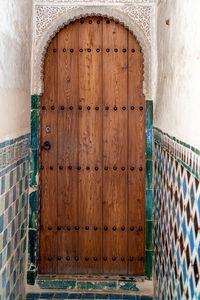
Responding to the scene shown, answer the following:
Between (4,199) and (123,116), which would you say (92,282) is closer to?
(4,199)

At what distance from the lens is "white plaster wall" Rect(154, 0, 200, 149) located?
4.21 ft

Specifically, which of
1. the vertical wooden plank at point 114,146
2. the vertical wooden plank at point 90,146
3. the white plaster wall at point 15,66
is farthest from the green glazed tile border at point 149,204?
the white plaster wall at point 15,66

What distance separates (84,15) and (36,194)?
1311 millimetres

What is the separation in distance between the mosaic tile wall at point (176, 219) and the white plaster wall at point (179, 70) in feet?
0.28

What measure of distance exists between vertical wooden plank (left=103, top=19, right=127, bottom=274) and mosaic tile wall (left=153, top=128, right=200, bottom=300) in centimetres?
25

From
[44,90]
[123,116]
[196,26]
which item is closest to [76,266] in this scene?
[123,116]

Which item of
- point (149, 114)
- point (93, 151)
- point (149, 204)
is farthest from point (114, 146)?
point (149, 204)

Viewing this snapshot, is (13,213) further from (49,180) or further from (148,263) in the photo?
(148,263)

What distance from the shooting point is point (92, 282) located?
7.86ft

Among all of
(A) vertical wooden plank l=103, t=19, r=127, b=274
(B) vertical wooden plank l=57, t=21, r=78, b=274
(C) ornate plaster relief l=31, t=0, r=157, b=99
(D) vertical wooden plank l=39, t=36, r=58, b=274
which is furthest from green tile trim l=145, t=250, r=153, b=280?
(C) ornate plaster relief l=31, t=0, r=157, b=99

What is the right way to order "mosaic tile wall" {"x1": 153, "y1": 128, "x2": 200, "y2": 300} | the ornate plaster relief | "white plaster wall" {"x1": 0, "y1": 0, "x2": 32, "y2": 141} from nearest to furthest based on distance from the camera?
"mosaic tile wall" {"x1": 153, "y1": 128, "x2": 200, "y2": 300} → "white plaster wall" {"x1": 0, "y1": 0, "x2": 32, "y2": 141} → the ornate plaster relief

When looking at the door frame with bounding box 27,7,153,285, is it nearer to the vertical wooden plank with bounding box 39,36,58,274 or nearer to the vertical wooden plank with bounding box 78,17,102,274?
the vertical wooden plank with bounding box 39,36,58,274

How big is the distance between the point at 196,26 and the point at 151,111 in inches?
45.4

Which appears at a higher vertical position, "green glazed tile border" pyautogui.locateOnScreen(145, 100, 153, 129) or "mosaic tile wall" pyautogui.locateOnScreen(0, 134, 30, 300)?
"green glazed tile border" pyautogui.locateOnScreen(145, 100, 153, 129)
